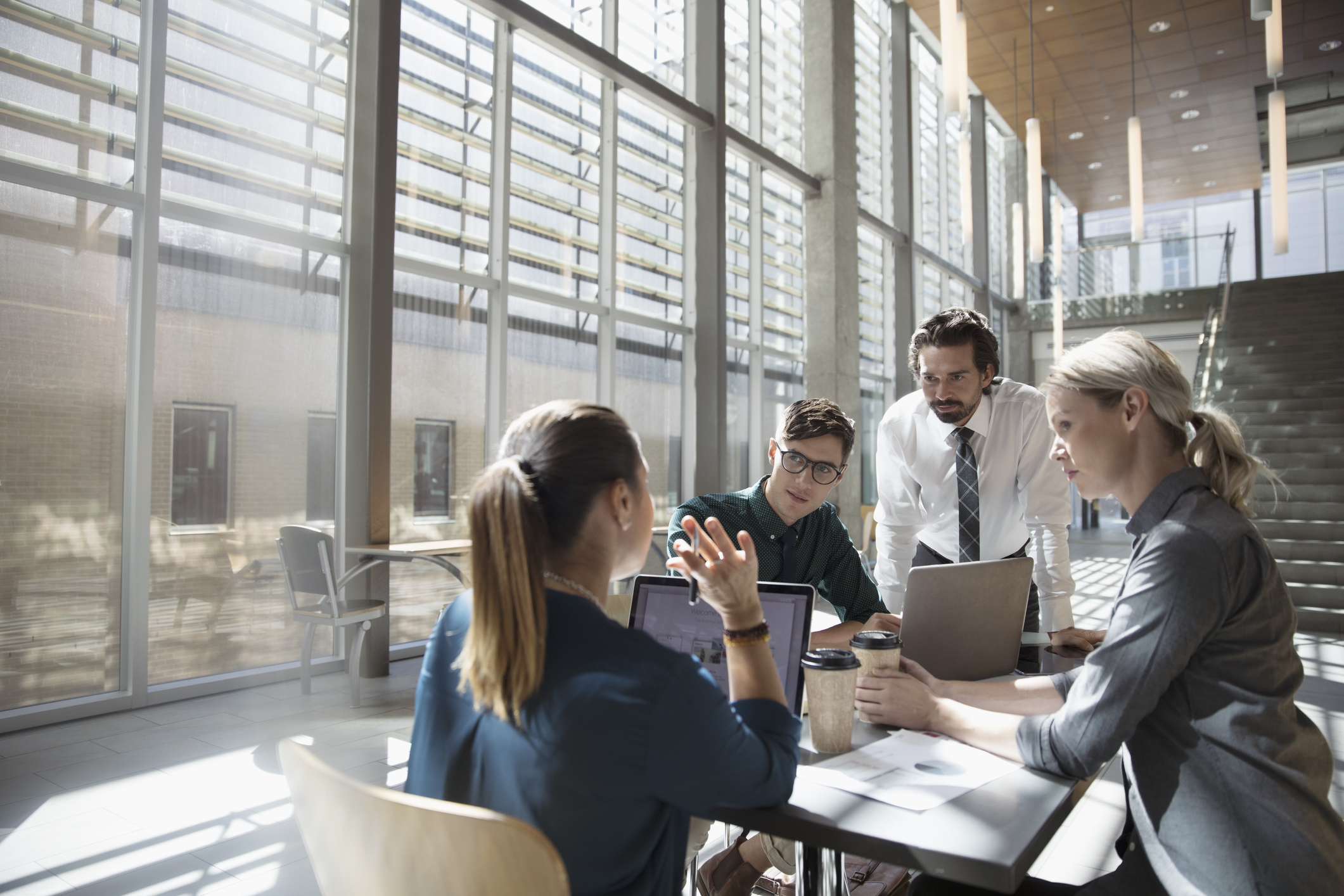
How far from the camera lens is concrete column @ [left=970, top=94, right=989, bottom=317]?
13227mm

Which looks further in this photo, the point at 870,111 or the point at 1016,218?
the point at 870,111

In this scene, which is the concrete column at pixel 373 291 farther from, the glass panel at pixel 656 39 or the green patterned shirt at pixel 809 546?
the green patterned shirt at pixel 809 546

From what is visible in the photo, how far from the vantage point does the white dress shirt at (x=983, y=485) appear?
2.43m

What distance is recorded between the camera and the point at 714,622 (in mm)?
1428

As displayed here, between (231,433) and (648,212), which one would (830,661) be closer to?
(231,433)

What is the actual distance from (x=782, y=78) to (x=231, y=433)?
6.66m

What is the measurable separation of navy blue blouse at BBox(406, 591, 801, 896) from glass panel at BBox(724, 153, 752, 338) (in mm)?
7086

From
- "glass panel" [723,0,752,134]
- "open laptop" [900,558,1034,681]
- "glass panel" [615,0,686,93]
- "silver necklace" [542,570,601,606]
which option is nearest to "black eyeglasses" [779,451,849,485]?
"open laptop" [900,558,1034,681]

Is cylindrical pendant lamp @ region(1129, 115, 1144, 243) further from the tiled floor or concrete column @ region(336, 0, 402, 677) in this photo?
concrete column @ region(336, 0, 402, 677)

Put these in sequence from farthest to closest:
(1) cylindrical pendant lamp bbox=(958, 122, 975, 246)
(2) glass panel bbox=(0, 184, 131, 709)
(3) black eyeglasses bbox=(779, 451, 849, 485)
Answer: (1) cylindrical pendant lamp bbox=(958, 122, 975, 246)
(2) glass panel bbox=(0, 184, 131, 709)
(3) black eyeglasses bbox=(779, 451, 849, 485)

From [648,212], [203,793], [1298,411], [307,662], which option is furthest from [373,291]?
[1298,411]

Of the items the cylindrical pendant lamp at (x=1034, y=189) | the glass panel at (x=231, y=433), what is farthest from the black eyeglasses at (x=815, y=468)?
the cylindrical pendant lamp at (x=1034, y=189)

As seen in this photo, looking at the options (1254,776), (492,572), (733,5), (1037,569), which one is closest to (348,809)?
(492,572)

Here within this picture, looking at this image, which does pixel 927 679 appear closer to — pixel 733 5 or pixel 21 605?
pixel 21 605
